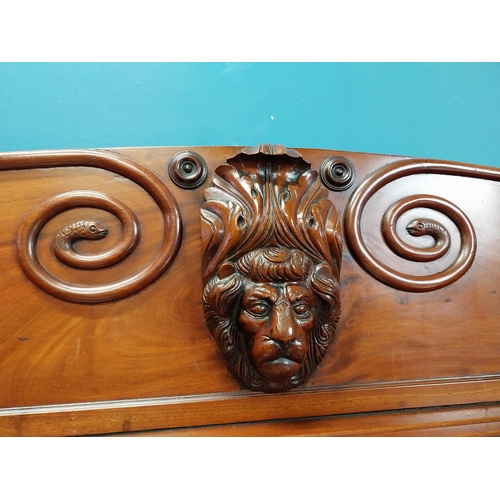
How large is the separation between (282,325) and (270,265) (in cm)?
7

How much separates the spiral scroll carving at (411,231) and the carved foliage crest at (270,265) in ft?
0.18

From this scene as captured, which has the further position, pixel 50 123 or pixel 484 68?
pixel 484 68

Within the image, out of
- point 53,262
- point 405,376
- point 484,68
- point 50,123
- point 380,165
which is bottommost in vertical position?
point 405,376

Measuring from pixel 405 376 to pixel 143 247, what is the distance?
15.5 inches

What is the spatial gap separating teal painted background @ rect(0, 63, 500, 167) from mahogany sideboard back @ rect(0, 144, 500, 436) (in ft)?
0.80

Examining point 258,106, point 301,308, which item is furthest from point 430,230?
point 258,106

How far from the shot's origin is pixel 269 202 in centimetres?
49

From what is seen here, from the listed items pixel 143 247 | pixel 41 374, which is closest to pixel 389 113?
pixel 143 247

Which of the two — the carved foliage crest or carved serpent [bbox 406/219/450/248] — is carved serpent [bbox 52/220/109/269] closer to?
the carved foliage crest

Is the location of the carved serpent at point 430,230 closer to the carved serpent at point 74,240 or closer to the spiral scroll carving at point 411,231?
the spiral scroll carving at point 411,231

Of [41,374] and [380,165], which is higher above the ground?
[380,165]

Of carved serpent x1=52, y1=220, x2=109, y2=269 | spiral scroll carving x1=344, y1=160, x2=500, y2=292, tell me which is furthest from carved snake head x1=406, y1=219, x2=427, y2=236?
carved serpent x1=52, y1=220, x2=109, y2=269

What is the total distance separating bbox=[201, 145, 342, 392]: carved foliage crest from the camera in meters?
0.46

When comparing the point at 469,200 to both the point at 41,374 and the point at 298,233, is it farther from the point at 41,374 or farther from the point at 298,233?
the point at 41,374
